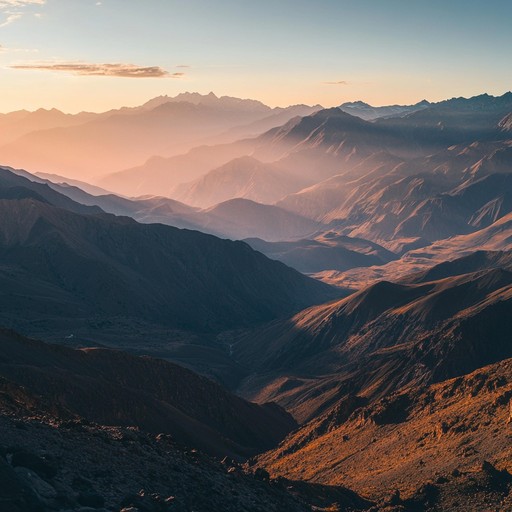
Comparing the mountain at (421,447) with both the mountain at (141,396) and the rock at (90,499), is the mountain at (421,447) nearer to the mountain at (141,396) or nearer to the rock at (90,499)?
the mountain at (141,396)

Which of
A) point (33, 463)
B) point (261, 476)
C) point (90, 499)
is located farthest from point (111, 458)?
point (261, 476)

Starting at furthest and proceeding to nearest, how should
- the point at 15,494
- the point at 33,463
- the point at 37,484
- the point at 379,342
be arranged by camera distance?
the point at 379,342, the point at 33,463, the point at 37,484, the point at 15,494

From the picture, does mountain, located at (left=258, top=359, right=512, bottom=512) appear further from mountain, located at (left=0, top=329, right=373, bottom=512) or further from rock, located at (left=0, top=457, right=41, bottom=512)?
rock, located at (left=0, top=457, right=41, bottom=512)

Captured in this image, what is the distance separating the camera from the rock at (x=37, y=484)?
2999 centimetres

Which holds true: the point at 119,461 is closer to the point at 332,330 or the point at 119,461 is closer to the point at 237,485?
the point at 237,485

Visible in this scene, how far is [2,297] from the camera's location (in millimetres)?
155750

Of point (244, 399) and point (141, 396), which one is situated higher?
point (141, 396)

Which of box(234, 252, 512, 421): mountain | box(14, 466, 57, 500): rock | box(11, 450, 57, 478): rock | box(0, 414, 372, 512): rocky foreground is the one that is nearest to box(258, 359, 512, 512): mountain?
box(0, 414, 372, 512): rocky foreground

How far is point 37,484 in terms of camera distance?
3053cm

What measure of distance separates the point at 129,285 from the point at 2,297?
137 feet

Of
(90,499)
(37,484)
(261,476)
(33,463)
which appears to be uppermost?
(33,463)

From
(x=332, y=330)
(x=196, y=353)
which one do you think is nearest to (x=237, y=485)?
(x=196, y=353)

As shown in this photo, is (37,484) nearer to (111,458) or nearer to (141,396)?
(111,458)

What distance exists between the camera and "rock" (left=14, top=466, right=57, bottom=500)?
1181 inches
